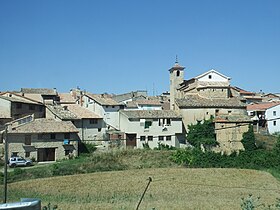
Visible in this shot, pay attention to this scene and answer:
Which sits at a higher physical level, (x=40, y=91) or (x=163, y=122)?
(x=40, y=91)

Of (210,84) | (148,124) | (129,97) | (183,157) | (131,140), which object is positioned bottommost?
(183,157)

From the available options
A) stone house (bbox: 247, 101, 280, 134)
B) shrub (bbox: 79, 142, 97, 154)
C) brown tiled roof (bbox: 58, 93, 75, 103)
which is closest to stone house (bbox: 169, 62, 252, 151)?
stone house (bbox: 247, 101, 280, 134)

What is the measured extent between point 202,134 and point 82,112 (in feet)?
43.8

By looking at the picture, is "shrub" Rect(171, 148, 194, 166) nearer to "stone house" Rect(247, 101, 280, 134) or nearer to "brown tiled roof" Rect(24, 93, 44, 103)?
"stone house" Rect(247, 101, 280, 134)

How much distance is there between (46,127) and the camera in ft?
111

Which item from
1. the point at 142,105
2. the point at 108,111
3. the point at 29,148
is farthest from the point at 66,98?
the point at 29,148

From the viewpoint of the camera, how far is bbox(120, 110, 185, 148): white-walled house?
38594 mm

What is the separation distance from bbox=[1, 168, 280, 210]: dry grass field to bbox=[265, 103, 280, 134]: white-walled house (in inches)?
621

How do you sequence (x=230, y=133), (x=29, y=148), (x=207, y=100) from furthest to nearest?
(x=207, y=100), (x=230, y=133), (x=29, y=148)

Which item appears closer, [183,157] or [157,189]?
[157,189]

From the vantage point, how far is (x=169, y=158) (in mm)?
33250

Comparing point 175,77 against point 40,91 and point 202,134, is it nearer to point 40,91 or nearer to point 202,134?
point 202,134

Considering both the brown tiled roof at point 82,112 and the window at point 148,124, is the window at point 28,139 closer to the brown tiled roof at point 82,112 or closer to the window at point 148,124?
the brown tiled roof at point 82,112

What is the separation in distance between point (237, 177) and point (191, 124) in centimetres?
1315
